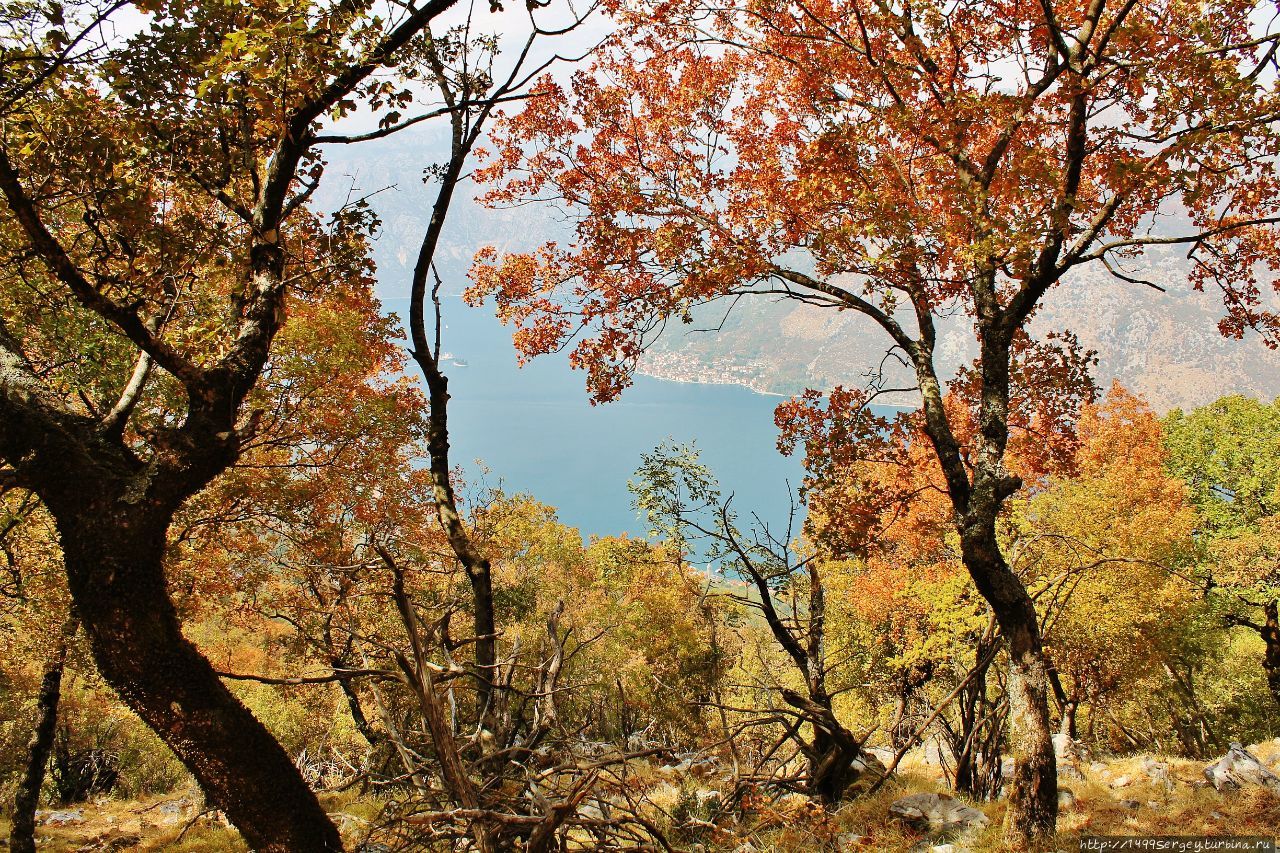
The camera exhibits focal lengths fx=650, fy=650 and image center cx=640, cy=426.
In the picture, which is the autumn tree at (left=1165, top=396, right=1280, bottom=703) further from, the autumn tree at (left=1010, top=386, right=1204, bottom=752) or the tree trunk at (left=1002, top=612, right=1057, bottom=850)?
the tree trunk at (left=1002, top=612, right=1057, bottom=850)

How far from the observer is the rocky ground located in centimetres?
640

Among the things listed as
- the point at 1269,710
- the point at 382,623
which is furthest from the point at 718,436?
the point at 382,623

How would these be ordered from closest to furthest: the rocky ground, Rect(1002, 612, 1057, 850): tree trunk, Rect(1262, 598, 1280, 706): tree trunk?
Rect(1002, 612, 1057, 850): tree trunk
the rocky ground
Rect(1262, 598, 1280, 706): tree trunk

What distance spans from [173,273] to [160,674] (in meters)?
3.49

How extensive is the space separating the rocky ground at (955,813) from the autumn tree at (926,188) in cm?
144

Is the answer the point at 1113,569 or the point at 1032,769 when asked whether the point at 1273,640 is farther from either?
the point at 1032,769

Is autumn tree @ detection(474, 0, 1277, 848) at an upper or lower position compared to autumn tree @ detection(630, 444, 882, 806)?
upper

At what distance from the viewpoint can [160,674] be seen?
3.48 m

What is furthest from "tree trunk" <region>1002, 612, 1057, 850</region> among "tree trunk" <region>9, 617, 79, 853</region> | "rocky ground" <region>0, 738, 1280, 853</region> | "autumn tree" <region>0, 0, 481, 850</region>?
"tree trunk" <region>9, 617, 79, 853</region>

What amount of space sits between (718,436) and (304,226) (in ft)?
636

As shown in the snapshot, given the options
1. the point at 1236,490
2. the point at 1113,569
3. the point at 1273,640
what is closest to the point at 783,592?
the point at 1113,569

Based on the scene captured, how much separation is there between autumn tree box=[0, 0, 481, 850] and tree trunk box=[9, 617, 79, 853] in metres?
7.46

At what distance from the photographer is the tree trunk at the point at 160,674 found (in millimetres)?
3461

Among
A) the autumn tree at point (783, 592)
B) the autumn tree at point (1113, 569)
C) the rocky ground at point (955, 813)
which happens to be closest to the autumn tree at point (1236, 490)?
the autumn tree at point (1113, 569)
